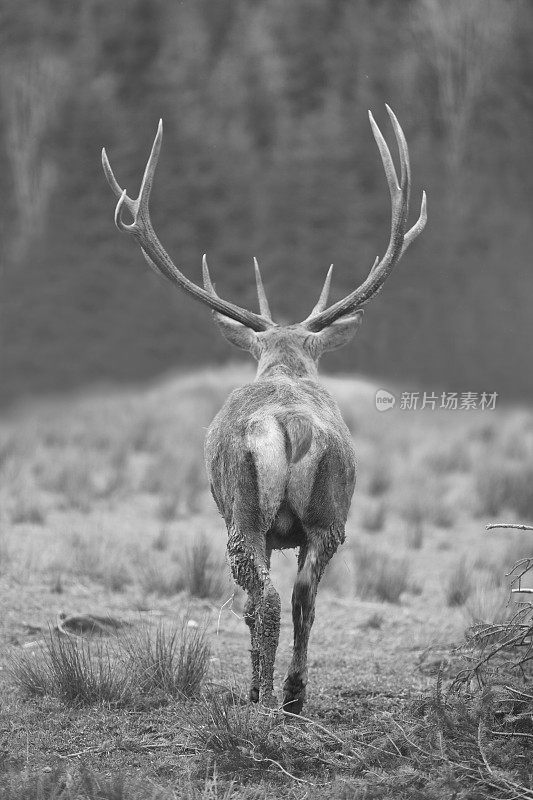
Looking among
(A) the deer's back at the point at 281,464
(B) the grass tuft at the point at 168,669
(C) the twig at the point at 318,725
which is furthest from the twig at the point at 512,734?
(B) the grass tuft at the point at 168,669

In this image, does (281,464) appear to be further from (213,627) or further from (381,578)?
(381,578)

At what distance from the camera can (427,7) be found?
21469 mm

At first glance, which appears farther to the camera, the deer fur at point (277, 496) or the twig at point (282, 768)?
the deer fur at point (277, 496)

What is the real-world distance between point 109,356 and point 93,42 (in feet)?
25.0

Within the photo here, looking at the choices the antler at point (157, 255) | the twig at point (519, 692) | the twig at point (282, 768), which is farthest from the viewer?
the antler at point (157, 255)

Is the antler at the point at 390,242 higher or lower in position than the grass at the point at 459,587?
higher

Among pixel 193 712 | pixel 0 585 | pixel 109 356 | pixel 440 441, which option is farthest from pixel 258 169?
pixel 193 712

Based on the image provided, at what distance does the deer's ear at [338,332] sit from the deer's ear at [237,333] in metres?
0.30

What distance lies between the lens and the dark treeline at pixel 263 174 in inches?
651

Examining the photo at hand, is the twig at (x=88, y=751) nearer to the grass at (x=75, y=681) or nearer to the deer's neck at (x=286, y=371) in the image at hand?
the grass at (x=75, y=681)

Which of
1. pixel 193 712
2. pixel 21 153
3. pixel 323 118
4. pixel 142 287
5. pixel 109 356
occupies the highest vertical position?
pixel 323 118

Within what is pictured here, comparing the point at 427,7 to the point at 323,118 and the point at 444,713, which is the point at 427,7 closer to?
the point at 323,118

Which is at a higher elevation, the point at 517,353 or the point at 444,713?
the point at 517,353

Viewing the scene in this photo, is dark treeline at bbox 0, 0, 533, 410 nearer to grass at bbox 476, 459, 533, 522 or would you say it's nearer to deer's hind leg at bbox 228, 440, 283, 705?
grass at bbox 476, 459, 533, 522
